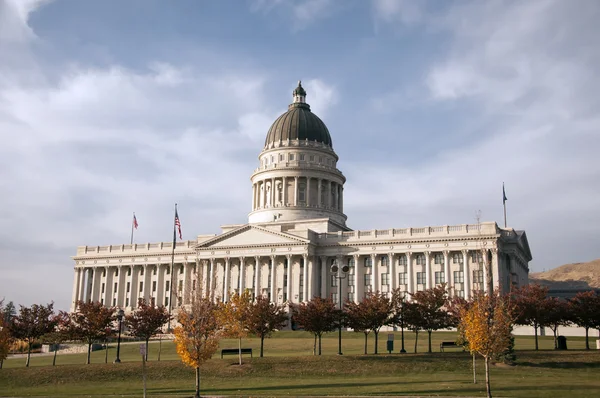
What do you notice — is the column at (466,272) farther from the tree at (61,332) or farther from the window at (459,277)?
the tree at (61,332)

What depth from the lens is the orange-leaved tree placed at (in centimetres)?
5255

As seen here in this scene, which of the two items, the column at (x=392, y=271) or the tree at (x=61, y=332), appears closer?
the tree at (x=61, y=332)

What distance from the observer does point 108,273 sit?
389 ft

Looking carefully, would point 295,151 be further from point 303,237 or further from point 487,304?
point 487,304

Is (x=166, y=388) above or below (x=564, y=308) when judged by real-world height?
below

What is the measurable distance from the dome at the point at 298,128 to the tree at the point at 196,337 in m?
83.8

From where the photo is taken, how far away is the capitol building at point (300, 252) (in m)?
93.9

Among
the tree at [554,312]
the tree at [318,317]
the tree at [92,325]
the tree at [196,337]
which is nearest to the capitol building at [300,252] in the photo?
A: the tree at [554,312]

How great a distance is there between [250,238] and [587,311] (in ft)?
186

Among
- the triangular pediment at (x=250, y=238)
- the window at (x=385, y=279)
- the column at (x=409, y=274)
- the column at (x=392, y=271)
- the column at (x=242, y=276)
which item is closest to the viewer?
the column at (x=409, y=274)

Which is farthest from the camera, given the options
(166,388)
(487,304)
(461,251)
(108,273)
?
(108,273)

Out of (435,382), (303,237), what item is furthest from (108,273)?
(435,382)

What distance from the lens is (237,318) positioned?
56.4 m

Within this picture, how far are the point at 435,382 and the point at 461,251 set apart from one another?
55.0 metres
